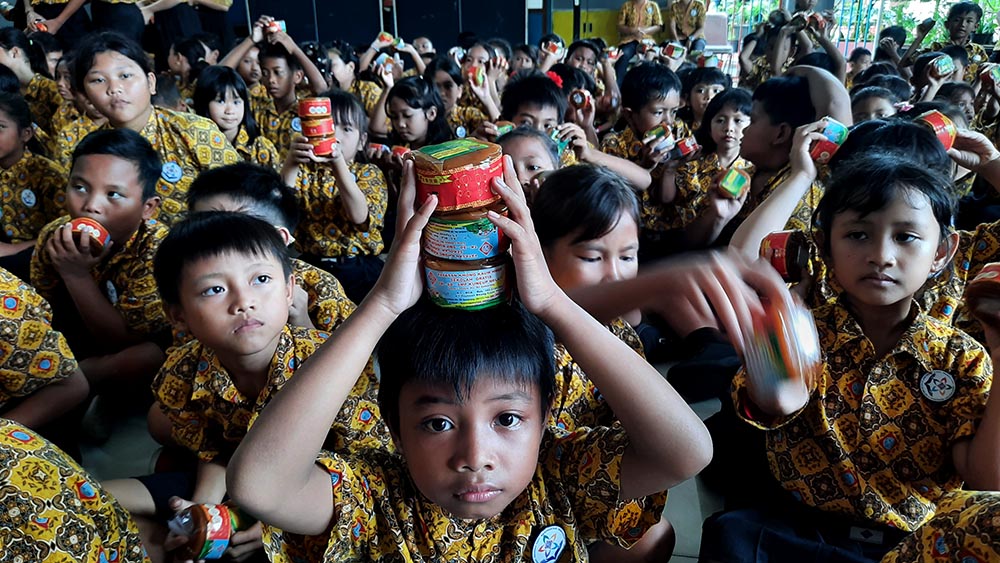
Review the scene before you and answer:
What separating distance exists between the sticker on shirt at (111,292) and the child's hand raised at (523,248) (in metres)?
1.68

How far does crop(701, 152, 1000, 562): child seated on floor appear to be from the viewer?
1.13 meters

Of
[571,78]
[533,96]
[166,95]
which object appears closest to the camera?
[533,96]

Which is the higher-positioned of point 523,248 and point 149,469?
point 523,248

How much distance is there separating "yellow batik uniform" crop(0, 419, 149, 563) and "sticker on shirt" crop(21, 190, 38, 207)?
192cm

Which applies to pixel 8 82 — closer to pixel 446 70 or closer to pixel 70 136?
pixel 70 136

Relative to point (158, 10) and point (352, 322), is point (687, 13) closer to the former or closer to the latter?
point (158, 10)

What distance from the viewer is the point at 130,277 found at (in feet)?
6.23

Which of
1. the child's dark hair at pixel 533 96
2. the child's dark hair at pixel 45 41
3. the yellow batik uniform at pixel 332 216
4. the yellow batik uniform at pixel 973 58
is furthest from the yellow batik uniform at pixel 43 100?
the yellow batik uniform at pixel 973 58

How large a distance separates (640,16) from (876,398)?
8.11 m

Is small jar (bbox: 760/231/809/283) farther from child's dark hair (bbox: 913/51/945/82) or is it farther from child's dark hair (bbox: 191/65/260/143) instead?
child's dark hair (bbox: 913/51/945/82)

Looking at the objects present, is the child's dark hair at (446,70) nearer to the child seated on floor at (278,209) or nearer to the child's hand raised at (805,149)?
the child seated on floor at (278,209)

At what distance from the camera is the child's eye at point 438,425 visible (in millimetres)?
842

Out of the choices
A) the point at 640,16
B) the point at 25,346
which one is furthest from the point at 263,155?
the point at 640,16

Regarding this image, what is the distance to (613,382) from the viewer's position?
76cm
